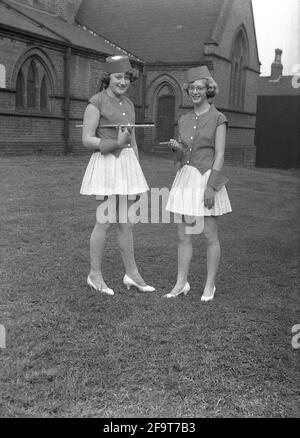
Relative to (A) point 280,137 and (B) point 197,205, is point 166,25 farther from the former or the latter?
(B) point 197,205

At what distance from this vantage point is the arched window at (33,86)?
62.4ft

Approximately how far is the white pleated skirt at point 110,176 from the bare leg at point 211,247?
27.6 inches

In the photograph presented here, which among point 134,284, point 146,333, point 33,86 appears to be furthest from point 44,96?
point 146,333

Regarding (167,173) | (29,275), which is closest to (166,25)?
(167,173)

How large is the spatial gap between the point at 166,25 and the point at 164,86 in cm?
367

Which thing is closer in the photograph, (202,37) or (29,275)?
(29,275)

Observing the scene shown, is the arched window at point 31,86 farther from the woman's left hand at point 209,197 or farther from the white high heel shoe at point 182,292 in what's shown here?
the woman's left hand at point 209,197

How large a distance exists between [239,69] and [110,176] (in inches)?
1032

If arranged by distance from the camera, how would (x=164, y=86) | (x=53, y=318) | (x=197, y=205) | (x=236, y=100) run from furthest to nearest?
1. (x=236, y=100)
2. (x=164, y=86)
3. (x=197, y=205)
4. (x=53, y=318)

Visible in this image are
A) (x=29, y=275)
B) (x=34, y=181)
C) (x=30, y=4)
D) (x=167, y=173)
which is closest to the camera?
(x=29, y=275)

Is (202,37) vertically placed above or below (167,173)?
above

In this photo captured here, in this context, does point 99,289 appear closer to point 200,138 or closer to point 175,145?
point 175,145

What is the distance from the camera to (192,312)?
14.5ft

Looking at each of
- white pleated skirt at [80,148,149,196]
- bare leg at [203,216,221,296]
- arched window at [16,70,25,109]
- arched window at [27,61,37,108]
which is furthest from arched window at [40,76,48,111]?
bare leg at [203,216,221,296]
